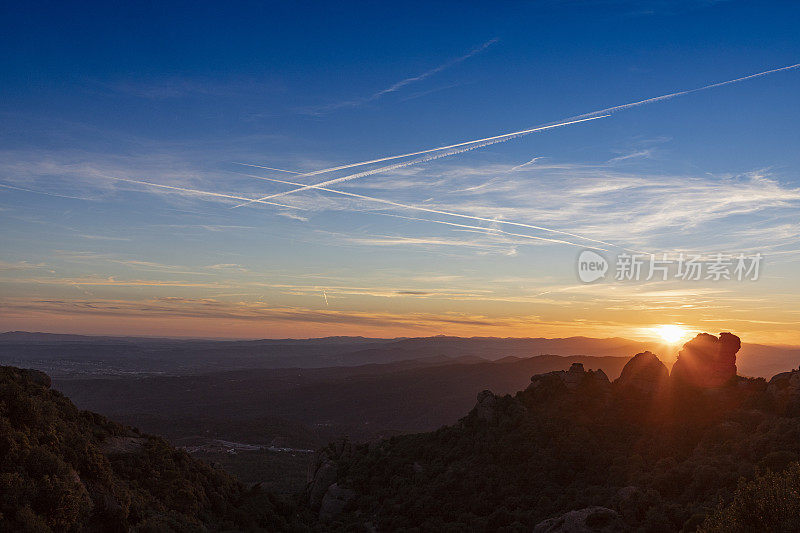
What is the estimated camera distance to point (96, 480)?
106 feet

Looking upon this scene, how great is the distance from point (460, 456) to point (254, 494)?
72.8ft

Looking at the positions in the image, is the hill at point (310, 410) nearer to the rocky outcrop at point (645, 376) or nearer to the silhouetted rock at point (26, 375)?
the rocky outcrop at point (645, 376)

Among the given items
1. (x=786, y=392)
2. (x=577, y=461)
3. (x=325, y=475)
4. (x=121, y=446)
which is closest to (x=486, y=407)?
(x=577, y=461)

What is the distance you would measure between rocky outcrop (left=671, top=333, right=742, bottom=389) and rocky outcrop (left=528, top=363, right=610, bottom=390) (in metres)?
7.91

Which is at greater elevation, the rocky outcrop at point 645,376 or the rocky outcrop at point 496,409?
the rocky outcrop at point 645,376

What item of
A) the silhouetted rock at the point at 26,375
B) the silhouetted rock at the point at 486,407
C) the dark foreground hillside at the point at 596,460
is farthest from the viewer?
the silhouetted rock at the point at 486,407

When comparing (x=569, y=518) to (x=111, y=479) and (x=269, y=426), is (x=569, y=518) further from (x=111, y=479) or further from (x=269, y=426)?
(x=269, y=426)

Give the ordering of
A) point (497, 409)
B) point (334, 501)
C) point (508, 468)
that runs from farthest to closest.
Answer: point (497, 409)
point (334, 501)
point (508, 468)

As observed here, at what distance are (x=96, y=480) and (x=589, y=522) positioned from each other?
32.9 m

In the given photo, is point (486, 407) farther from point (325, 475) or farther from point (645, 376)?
point (325, 475)

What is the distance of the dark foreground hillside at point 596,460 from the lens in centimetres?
3278

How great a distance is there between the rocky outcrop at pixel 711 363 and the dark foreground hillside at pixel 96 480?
45.3 meters

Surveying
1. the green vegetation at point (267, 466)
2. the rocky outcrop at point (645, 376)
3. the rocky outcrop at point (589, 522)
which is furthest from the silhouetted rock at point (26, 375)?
the rocky outcrop at point (645, 376)

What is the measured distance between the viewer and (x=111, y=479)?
110 feet
